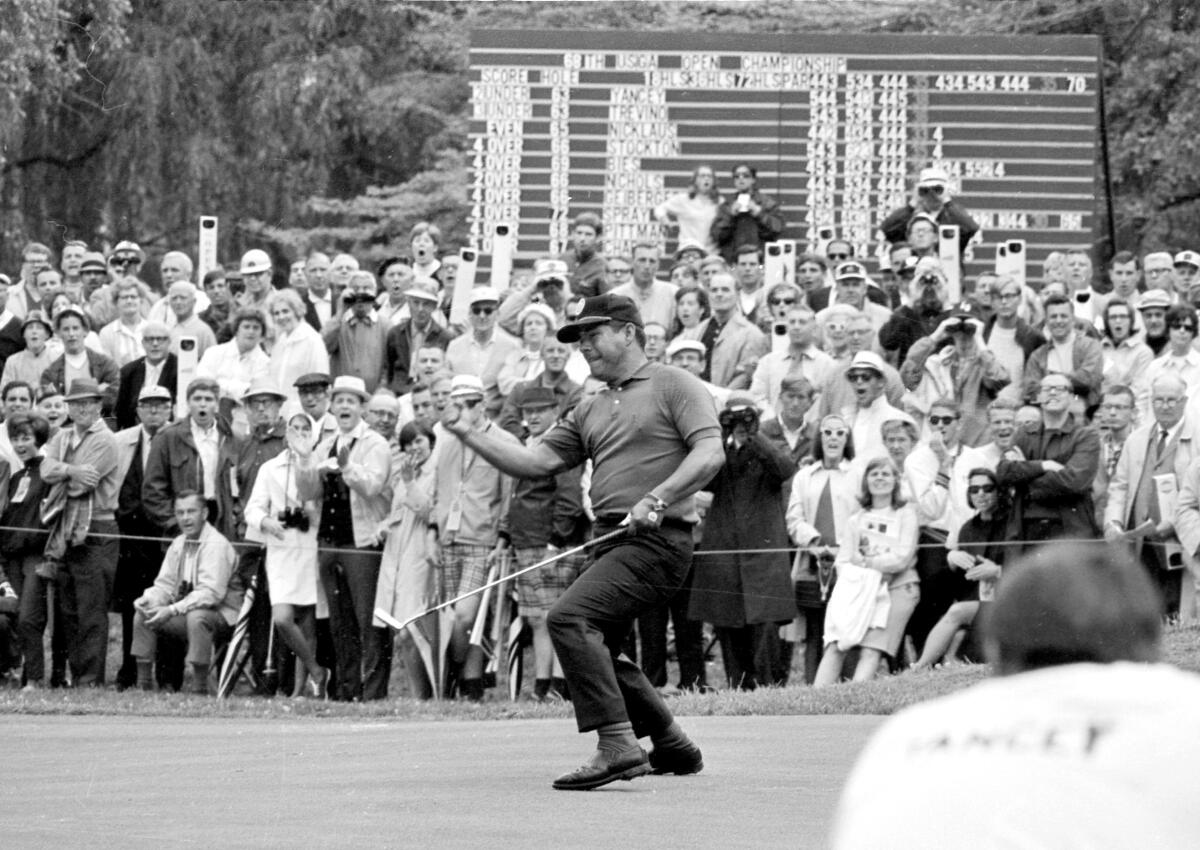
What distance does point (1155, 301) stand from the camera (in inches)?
648

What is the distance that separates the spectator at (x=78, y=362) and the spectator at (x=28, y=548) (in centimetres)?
146

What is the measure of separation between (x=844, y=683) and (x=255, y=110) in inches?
777

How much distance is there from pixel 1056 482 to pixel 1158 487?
0.62 meters

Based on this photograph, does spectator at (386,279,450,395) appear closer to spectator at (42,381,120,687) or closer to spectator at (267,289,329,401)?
spectator at (267,289,329,401)

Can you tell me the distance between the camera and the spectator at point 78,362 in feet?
60.4

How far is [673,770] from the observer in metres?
10.1

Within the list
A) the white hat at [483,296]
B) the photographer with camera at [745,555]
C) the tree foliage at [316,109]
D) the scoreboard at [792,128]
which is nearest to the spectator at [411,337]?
the white hat at [483,296]

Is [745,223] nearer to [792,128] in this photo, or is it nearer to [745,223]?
[745,223]

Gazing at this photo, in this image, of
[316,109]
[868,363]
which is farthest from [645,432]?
[316,109]

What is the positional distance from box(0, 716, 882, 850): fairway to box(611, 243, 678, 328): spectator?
655cm

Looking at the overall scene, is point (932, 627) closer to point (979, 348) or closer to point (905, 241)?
point (979, 348)

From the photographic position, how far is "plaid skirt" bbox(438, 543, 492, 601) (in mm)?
15383

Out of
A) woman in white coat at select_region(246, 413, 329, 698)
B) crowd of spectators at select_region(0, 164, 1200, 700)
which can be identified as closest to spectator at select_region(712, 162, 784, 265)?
crowd of spectators at select_region(0, 164, 1200, 700)

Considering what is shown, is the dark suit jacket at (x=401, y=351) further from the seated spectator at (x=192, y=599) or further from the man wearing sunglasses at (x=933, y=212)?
the man wearing sunglasses at (x=933, y=212)
